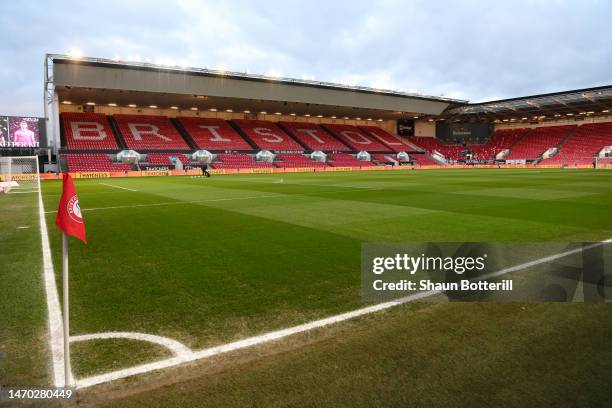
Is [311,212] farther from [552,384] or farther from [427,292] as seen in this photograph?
[552,384]

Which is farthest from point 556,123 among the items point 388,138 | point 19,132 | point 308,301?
point 308,301

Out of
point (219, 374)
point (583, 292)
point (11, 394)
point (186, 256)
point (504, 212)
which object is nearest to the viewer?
point (11, 394)

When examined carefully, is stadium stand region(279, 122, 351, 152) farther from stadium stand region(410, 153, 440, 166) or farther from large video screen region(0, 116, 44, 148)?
large video screen region(0, 116, 44, 148)

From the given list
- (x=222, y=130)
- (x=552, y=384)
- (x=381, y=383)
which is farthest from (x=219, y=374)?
(x=222, y=130)

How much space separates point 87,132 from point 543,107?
6663cm

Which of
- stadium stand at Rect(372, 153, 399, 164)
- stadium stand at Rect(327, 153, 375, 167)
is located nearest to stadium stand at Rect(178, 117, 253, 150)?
stadium stand at Rect(327, 153, 375, 167)

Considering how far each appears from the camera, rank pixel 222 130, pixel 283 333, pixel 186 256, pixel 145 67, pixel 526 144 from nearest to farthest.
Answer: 1. pixel 283 333
2. pixel 186 256
3. pixel 145 67
4. pixel 222 130
5. pixel 526 144

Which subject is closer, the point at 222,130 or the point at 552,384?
the point at 552,384

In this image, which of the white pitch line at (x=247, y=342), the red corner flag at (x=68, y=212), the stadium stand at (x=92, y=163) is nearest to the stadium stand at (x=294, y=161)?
the stadium stand at (x=92, y=163)

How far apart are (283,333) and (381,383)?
121cm

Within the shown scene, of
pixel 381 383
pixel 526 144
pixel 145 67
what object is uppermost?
pixel 145 67

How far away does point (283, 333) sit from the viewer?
3.85 meters

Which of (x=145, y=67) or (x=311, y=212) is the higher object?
(x=145, y=67)

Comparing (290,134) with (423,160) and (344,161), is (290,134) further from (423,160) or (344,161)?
(423,160)
